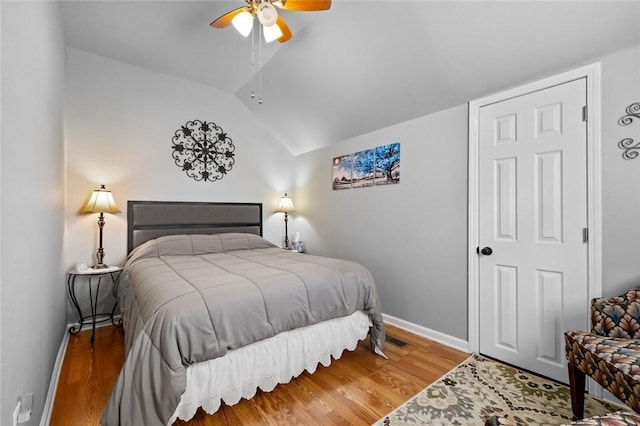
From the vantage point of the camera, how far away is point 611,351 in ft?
4.40

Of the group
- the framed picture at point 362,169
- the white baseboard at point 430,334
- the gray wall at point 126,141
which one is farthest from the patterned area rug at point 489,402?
the gray wall at point 126,141

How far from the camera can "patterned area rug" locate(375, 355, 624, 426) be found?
1.61m

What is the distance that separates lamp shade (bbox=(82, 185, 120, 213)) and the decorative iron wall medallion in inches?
35.6

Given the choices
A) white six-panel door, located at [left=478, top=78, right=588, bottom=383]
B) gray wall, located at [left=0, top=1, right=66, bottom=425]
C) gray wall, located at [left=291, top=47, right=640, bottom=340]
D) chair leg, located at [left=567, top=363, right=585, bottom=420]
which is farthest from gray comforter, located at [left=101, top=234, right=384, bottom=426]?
chair leg, located at [left=567, top=363, right=585, bottom=420]

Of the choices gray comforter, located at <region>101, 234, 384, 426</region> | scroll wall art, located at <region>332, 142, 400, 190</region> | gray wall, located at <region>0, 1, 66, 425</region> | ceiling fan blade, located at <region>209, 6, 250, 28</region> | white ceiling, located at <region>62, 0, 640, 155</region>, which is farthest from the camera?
scroll wall art, located at <region>332, 142, 400, 190</region>

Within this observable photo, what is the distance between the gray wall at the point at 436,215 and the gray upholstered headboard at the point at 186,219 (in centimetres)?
130

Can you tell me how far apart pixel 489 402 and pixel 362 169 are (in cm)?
247

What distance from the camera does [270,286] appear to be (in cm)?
180

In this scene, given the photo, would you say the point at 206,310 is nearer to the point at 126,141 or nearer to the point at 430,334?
the point at 430,334

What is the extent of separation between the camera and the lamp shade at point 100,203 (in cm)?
278

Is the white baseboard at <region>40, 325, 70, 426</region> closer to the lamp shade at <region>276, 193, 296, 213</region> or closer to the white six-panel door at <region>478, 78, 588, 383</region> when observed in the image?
the lamp shade at <region>276, 193, 296, 213</region>

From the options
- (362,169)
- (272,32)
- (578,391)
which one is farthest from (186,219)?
(578,391)

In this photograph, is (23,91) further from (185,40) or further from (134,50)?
(134,50)

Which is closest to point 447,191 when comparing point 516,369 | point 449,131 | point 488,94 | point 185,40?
point 449,131
